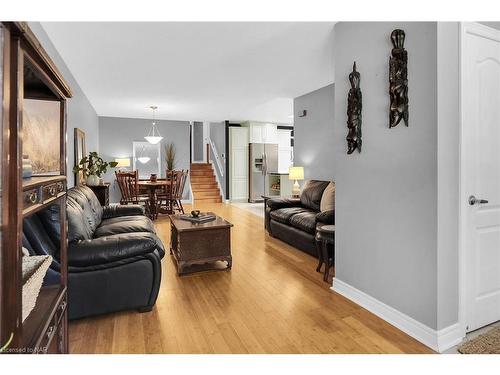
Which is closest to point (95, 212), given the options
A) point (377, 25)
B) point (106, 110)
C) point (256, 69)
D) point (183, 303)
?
point (183, 303)

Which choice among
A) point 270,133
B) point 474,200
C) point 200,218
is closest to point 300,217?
point 200,218

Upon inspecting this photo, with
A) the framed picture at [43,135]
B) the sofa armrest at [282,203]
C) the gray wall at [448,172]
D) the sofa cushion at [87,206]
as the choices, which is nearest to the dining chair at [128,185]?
the sofa cushion at [87,206]

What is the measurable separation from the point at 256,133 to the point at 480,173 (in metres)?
7.47

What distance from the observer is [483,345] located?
1.95 meters

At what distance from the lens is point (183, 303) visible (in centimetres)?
261

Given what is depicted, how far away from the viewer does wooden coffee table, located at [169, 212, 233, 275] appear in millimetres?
3303

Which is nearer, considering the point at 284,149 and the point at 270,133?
the point at 270,133

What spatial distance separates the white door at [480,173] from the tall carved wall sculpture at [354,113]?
743 millimetres

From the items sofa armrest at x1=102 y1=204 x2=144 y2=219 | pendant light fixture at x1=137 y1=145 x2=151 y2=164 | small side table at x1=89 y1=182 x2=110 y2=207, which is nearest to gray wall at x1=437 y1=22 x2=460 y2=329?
sofa armrest at x1=102 y1=204 x2=144 y2=219

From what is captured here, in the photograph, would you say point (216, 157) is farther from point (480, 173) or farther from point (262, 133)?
point (480, 173)

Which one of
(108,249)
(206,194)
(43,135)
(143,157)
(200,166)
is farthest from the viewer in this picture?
(200,166)

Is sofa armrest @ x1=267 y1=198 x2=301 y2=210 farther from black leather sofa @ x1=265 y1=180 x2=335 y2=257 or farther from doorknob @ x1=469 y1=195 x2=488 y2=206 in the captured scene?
doorknob @ x1=469 y1=195 x2=488 y2=206

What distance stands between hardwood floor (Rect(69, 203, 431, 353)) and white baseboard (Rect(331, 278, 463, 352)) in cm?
5

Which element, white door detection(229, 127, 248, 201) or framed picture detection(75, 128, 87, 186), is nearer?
framed picture detection(75, 128, 87, 186)
